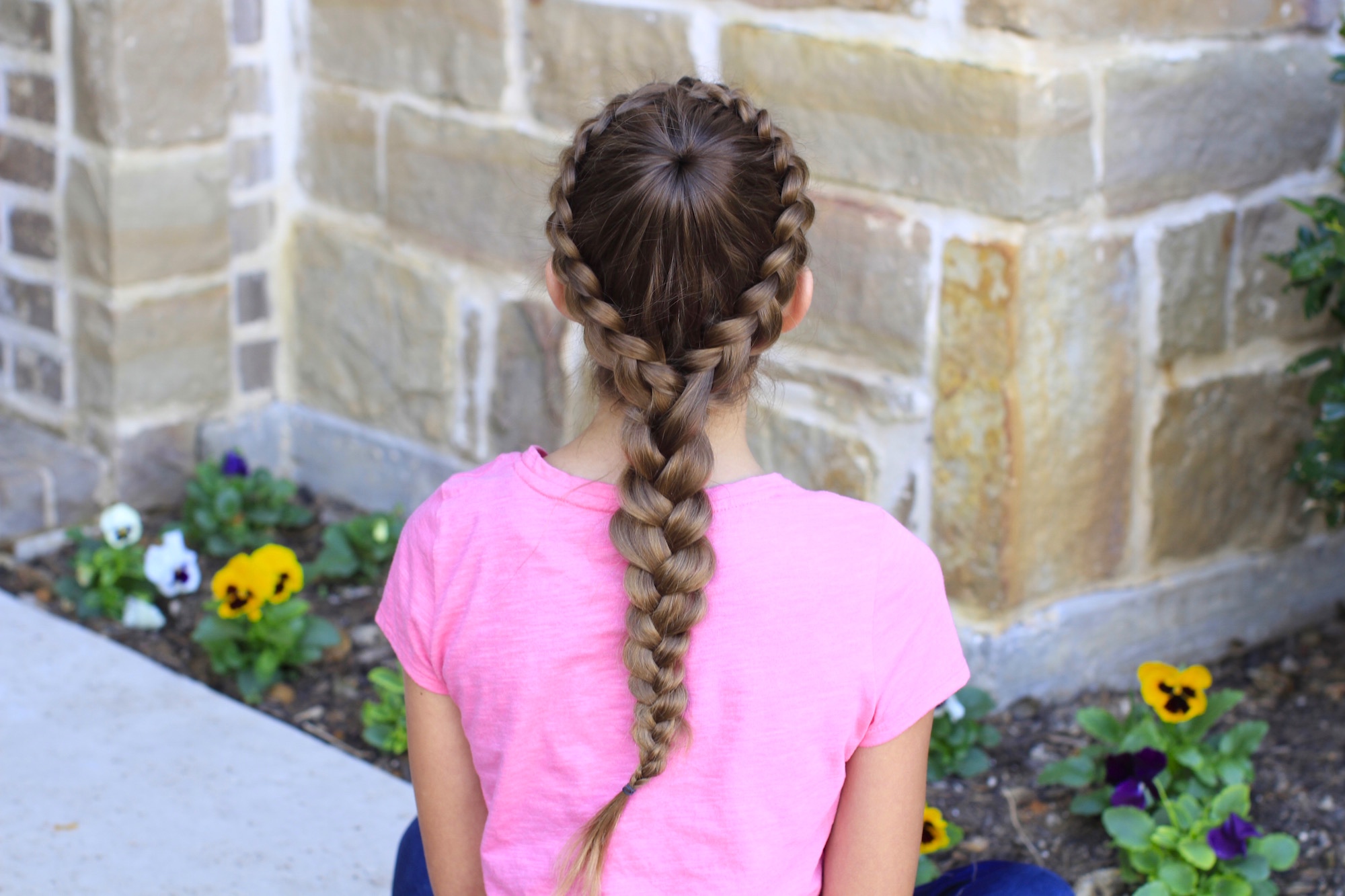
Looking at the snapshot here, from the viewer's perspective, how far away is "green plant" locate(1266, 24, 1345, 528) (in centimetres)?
217

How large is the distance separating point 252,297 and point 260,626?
0.94 m

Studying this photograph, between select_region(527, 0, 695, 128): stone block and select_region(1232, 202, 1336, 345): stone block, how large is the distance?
968mm

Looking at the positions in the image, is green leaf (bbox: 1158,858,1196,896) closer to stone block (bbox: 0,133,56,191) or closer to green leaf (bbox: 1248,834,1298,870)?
green leaf (bbox: 1248,834,1298,870)

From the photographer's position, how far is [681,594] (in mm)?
1146

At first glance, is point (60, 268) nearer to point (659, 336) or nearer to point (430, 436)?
point (430, 436)

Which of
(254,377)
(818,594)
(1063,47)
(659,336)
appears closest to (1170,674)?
(1063,47)

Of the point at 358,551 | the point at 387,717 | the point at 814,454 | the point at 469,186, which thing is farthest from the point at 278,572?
the point at 814,454

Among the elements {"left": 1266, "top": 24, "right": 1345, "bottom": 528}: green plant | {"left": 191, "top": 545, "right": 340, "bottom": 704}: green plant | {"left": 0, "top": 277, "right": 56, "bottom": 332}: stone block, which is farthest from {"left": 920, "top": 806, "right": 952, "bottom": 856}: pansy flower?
{"left": 0, "top": 277, "right": 56, "bottom": 332}: stone block

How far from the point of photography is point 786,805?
4.02ft

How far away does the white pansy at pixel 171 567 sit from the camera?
107 inches

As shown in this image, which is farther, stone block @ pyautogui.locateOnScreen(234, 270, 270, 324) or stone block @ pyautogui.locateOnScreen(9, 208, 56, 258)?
stone block @ pyautogui.locateOnScreen(234, 270, 270, 324)

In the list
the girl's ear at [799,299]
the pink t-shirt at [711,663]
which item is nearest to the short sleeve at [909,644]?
the pink t-shirt at [711,663]

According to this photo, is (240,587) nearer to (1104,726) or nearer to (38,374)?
(38,374)

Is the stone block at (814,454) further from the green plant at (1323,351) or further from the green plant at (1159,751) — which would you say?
the green plant at (1323,351)
